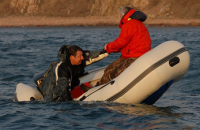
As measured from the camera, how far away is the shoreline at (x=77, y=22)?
38.2 meters

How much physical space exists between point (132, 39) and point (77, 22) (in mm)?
37145

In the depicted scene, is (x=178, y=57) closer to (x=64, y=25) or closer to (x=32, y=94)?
(x=32, y=94)

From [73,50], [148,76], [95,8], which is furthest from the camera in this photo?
[95,8]

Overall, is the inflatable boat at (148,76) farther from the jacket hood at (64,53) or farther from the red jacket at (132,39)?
the jacket hood at (64,53)

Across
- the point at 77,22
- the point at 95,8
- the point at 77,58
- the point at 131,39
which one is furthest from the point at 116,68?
the point at 95,8

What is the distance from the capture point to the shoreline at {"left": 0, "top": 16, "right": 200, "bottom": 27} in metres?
38.2

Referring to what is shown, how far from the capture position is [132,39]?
6.47 metres

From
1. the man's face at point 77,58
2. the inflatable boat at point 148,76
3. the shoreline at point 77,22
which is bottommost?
→ the inflatable boat at point 148,76

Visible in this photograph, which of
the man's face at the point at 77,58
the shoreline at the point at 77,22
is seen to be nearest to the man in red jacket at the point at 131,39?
the man's face at the point at 77,58

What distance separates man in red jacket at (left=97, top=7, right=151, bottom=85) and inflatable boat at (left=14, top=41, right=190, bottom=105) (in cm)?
28

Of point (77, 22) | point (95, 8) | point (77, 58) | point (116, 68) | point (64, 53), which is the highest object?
point (95, 8)

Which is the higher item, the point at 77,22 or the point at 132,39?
the point at 77,22

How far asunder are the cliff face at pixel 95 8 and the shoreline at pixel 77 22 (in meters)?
1.41

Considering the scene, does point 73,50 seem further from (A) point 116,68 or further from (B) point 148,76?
(B) point 148,76
